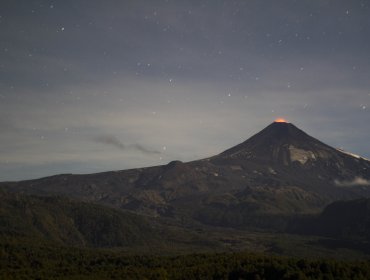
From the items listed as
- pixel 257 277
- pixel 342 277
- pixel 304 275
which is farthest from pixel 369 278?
pixel 257 277

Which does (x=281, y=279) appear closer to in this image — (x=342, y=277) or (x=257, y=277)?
(x=257, y=277)

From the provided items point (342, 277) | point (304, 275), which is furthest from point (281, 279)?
point (342, 277)

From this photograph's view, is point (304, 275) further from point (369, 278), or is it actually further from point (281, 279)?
point (369, 278)

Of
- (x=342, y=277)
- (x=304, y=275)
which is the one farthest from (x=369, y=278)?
(x=304, y=275)

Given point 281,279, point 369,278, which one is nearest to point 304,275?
point 281,279

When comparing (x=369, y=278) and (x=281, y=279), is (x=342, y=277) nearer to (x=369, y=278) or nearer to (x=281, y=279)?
(x=369, y=278)

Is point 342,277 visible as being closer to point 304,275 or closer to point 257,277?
point 304,275
